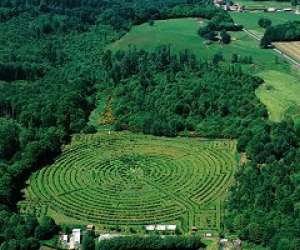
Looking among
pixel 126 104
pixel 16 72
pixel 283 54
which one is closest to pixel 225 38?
pixel 283 54

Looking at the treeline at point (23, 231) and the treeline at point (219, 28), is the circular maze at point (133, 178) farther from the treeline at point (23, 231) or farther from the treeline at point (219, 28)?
the treeline at point (219, 28)

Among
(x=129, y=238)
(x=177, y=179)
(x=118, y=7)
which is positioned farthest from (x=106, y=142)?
(x=118, y=7)

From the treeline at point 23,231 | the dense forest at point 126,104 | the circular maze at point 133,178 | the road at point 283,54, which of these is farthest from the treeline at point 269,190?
the road at point 283,54

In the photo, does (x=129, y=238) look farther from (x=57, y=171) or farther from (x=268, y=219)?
(x=57, y=171)

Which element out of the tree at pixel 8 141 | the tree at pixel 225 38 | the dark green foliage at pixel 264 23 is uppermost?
the dark green foliage at pixel 264 23

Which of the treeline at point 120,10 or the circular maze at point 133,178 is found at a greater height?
the treeline at point 120,10

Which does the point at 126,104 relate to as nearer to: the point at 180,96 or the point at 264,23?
the point at 180,96

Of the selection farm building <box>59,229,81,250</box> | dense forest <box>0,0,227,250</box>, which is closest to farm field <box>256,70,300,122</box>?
dense forest <box>0,0,227,250</box>

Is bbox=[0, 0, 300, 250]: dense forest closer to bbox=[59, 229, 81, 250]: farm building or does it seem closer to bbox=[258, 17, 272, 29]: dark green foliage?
bbox=[59, 229, 81, 250]: farm building

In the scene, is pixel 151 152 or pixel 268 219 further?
pixel 151 152
